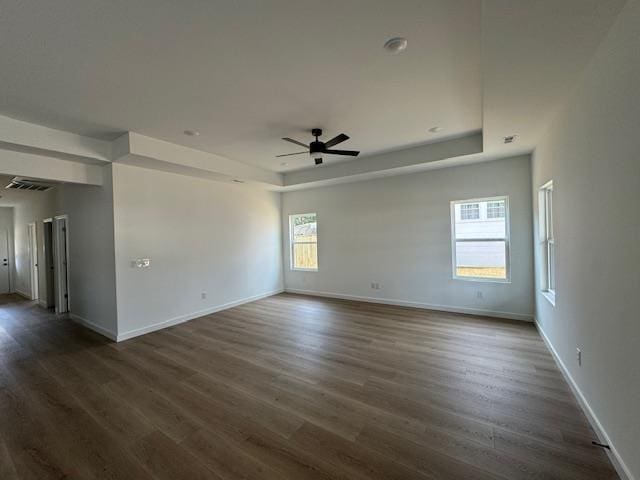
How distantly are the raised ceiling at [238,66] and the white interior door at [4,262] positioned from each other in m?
7.74

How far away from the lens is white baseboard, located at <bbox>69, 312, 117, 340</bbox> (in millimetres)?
4148

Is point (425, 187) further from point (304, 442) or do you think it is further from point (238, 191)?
point (304, 442)

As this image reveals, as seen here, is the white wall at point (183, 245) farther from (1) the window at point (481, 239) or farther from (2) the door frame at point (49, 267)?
(1) the window at point (481, 239)

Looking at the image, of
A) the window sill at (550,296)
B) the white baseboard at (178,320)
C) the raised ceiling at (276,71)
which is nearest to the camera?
the raised ceiling at (276,71)

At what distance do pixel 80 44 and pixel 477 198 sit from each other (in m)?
5.39

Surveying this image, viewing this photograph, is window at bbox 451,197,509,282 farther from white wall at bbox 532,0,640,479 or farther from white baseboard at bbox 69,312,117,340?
white baseboard at bbox 69,312,117,340

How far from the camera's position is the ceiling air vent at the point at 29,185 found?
4969 millimetres

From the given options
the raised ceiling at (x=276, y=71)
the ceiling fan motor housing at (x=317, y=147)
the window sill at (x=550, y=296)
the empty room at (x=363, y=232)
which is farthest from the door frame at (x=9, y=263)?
the window sill at (x=550, y=296)

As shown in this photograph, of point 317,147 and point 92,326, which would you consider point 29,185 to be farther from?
point 317,147

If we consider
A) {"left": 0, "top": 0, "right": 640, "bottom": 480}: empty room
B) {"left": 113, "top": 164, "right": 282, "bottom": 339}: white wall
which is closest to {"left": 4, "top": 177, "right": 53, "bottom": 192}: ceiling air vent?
{"left": 0, "top": 0, "right": 640, "bottom": 480}: empty room

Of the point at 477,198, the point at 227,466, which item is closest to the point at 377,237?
the point at 477,198

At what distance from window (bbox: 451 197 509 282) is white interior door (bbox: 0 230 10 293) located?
1227 cm

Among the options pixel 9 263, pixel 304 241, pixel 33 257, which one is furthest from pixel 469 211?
pixel 9 263

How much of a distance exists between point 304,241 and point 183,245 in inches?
117
